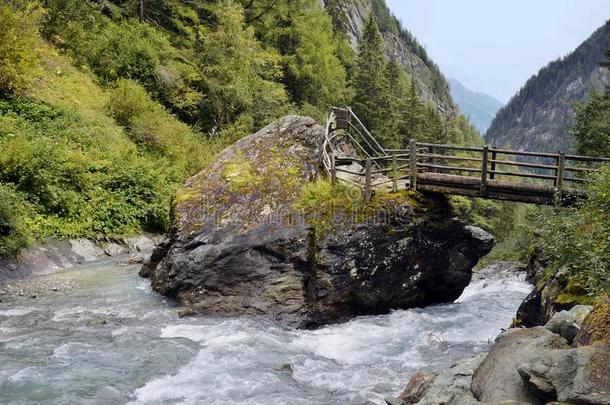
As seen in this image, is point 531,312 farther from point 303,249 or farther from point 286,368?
point 286,368

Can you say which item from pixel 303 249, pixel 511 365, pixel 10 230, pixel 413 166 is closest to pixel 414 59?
pixel 413 166

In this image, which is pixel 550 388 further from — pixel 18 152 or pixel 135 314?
pixel 18 152

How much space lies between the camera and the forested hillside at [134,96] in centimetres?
1908

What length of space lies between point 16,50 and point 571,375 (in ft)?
78.7

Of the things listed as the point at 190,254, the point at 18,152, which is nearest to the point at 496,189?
the point at 190,254

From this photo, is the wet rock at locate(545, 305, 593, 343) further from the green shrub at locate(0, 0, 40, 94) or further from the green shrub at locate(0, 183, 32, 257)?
the green shrub at locate(0, 0, 40, 94)

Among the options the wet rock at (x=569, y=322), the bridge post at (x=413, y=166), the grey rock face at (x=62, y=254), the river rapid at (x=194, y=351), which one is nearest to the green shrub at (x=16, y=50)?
the grey rock face at (x=62, y=254)

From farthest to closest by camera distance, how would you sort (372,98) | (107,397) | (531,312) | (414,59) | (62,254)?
1. (414,59)
2. (372,98)
3. (62,254)
4. (531,312)
5. (107,397)

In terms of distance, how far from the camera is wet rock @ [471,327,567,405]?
21.8 feet

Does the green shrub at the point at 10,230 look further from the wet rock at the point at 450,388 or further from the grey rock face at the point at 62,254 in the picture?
the wet rock at the point at 450,388

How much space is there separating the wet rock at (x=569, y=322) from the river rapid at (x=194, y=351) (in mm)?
2948

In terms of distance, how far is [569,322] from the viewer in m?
7.63

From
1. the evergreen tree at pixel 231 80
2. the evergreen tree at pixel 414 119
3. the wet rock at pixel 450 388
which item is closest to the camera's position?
the wet rock at pixel 450 388

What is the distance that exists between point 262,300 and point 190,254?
8.27 ft
